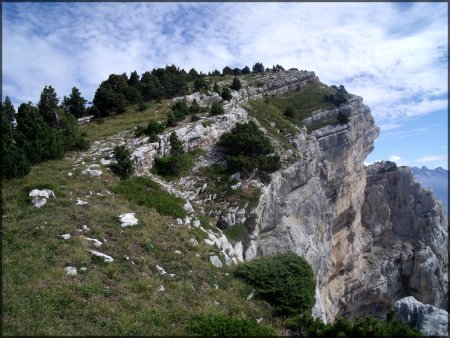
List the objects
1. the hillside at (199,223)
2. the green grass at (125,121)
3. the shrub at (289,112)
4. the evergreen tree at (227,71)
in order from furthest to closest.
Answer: the evergreen tree at (227,71), the shrub at (289,112), the green grass at (125,121), the hillside at (199,223)

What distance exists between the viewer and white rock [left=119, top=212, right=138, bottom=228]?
2173 centimetres


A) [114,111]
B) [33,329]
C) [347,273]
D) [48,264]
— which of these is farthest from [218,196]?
[347,273]

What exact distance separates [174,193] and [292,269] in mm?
11602

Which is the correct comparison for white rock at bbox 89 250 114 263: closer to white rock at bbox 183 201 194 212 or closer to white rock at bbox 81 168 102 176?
white rock at bbox 183 201 194 212

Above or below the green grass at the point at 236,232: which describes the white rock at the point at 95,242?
below

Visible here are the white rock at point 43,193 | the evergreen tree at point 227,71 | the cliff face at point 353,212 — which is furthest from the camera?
the evergreen tree at point 227,71

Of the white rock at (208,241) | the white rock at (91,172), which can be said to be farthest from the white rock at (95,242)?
the white rock at (91,172)

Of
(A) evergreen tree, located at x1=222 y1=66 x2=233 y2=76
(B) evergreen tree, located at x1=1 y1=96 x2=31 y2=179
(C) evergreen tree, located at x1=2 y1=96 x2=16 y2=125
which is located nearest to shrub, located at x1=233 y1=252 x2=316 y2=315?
(B) evergreen tree, located at x1=1 y1=96 x2=31 y2=179

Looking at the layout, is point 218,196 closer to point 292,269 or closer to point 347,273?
point 292,269

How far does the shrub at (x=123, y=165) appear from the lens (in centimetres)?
2852

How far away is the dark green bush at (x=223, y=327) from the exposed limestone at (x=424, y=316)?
5.60 meters

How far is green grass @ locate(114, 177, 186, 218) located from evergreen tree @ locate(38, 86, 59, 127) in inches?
518

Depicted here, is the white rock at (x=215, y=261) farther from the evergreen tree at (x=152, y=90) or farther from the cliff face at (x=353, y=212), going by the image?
the evergreen tree at (x=152, y=90)

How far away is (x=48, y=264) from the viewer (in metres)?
16.0
